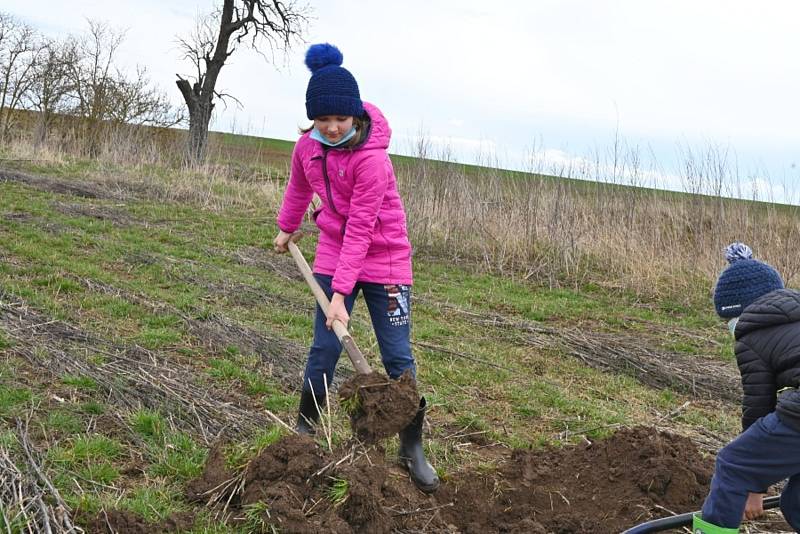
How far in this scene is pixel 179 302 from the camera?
6301 mm

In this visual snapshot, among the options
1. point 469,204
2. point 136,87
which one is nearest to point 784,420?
point 469,204

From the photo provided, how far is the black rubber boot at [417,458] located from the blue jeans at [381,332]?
0.25 m

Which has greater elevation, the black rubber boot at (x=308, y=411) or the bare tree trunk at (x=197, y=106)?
the bare tree trunk at (x=197, y=106)

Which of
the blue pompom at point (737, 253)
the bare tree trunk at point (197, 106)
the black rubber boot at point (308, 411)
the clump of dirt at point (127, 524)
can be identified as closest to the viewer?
the clump of dirt at point (127, 524)

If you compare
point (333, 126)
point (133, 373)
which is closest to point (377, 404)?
point (333, 126)

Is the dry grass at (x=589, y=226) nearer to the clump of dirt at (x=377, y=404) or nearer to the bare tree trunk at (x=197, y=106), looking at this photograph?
the clump of dirt at (x=377, y=404)

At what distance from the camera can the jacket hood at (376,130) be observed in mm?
3198

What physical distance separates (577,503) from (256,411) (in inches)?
72.9

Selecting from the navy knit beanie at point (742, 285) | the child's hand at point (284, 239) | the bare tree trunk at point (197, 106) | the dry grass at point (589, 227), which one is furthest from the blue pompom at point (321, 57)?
the bare tree trunk at point (197, 106)

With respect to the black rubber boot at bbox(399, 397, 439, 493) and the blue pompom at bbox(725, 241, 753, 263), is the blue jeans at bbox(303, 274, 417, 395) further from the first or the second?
the blue pompom at bbox(725, 241, 753, 263)

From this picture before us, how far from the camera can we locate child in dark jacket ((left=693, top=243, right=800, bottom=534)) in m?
2.44

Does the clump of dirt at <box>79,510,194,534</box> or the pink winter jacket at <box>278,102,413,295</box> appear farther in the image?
the pink winter jacket at <box>278,102,413,295</box>

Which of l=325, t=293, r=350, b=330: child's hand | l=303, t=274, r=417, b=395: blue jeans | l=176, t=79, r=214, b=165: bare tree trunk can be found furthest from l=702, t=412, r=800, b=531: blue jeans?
l=176, t=79, r=214, b=165: bare tree trunk

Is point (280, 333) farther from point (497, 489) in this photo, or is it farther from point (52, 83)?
point (52, 83)
